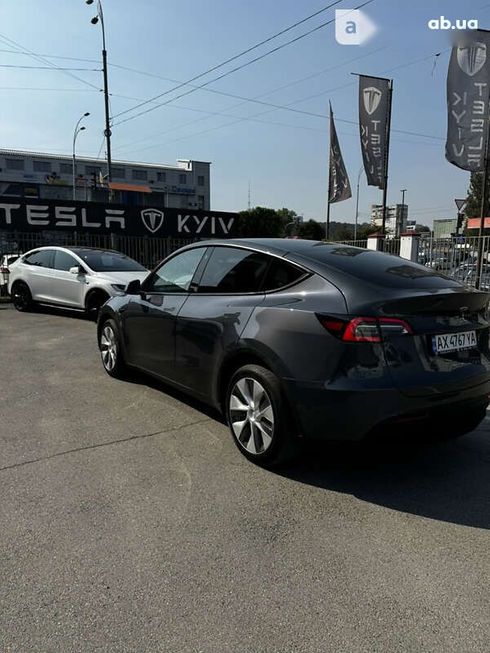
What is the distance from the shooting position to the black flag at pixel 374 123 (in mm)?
17312

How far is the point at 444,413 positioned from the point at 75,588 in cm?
228

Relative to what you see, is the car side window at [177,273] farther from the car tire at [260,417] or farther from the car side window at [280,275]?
the car tire at [260,417]

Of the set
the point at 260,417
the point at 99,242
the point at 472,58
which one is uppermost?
the point at 472,58

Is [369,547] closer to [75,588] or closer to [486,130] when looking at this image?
[75,588]

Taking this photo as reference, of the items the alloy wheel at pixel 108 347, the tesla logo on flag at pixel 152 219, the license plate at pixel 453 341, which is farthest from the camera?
the tesla logo on flag at pixel 152 219

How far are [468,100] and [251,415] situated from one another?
11195 millimetres

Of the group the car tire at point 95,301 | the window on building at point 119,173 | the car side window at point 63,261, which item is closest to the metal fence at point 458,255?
the car tire at point 95,301

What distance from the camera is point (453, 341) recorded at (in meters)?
3.36

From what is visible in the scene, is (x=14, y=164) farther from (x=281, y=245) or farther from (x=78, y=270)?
(x=281, y=245)

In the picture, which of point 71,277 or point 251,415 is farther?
point 71,277

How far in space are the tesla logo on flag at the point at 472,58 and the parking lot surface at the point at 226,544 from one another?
10137mm

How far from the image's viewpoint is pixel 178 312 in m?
4.50

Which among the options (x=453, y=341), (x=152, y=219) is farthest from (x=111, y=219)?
(x=453, y=341)

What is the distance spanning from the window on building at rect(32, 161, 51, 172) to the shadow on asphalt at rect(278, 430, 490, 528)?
10327 centimetres
